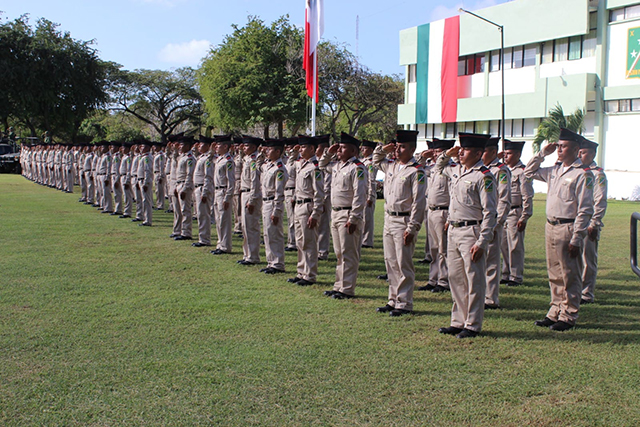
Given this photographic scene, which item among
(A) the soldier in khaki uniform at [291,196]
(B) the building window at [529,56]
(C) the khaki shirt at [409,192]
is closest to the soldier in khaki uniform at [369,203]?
(A) the soldier in khaki uniform at [291,196]

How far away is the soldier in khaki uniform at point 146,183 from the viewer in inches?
547

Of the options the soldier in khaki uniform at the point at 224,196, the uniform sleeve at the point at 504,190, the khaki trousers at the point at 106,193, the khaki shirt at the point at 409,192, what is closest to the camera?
the khaki shirt at the point at 409,192

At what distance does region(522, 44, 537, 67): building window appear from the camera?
30703 mm

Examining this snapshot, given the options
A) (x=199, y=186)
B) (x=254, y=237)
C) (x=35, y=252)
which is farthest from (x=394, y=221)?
(x=35, y=252)

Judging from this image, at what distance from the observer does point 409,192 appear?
21.1ft

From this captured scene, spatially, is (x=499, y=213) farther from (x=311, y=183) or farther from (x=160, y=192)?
(x=160, y=192)

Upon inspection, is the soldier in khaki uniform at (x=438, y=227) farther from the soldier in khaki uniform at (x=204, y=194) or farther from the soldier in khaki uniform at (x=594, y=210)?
the soldier in khaki uniform at (x=204, y=194)

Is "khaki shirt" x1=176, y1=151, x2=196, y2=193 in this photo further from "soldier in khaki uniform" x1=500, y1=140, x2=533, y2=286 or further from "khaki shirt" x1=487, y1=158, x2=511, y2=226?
"khaki shirt" x1=487, y1=158, x2=511, y2=226

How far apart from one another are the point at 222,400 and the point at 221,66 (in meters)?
39.9

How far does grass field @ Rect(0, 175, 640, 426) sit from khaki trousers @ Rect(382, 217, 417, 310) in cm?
26

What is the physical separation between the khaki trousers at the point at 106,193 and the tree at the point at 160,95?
129 ft

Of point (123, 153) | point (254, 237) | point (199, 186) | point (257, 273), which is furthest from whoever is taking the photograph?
point (123, 153)

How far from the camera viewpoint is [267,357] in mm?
4926

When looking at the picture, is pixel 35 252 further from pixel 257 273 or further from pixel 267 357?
pixel 267 357
